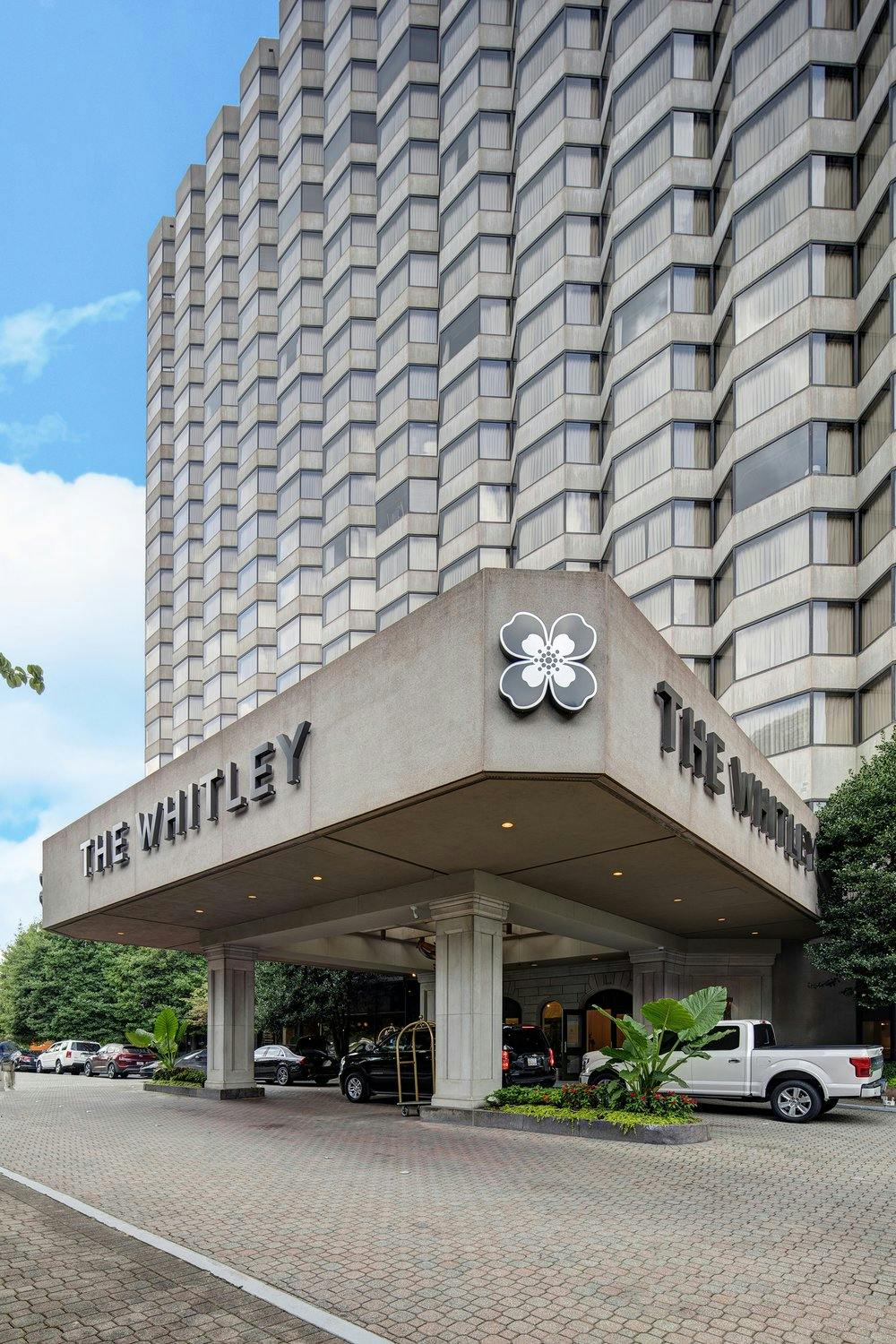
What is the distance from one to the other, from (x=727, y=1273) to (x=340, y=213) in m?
65.2

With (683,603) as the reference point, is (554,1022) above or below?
below

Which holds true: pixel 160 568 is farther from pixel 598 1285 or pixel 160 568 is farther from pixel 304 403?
pixel 598 1285

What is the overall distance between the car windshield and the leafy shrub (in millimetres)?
10138

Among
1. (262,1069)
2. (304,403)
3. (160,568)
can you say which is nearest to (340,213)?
(304,403)

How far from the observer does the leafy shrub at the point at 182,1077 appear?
30.7 metres

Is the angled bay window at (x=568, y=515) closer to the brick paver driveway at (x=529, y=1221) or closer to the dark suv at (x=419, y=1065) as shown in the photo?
the dark suv at (x=419, y=1065)

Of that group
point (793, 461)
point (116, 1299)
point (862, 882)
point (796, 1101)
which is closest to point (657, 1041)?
point (796, 1101)

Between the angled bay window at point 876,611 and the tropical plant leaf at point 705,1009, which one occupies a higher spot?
the angled bay window at point 876,611

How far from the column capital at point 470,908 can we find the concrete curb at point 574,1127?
3482mm

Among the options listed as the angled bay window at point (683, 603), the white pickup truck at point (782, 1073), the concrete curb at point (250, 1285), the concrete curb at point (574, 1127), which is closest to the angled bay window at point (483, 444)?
the angled bay window at point (683, 603)

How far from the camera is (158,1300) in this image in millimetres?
7824

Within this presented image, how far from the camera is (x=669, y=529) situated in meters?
44.4

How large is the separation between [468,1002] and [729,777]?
6.40m

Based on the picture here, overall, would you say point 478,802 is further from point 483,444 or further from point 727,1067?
point 483,444
